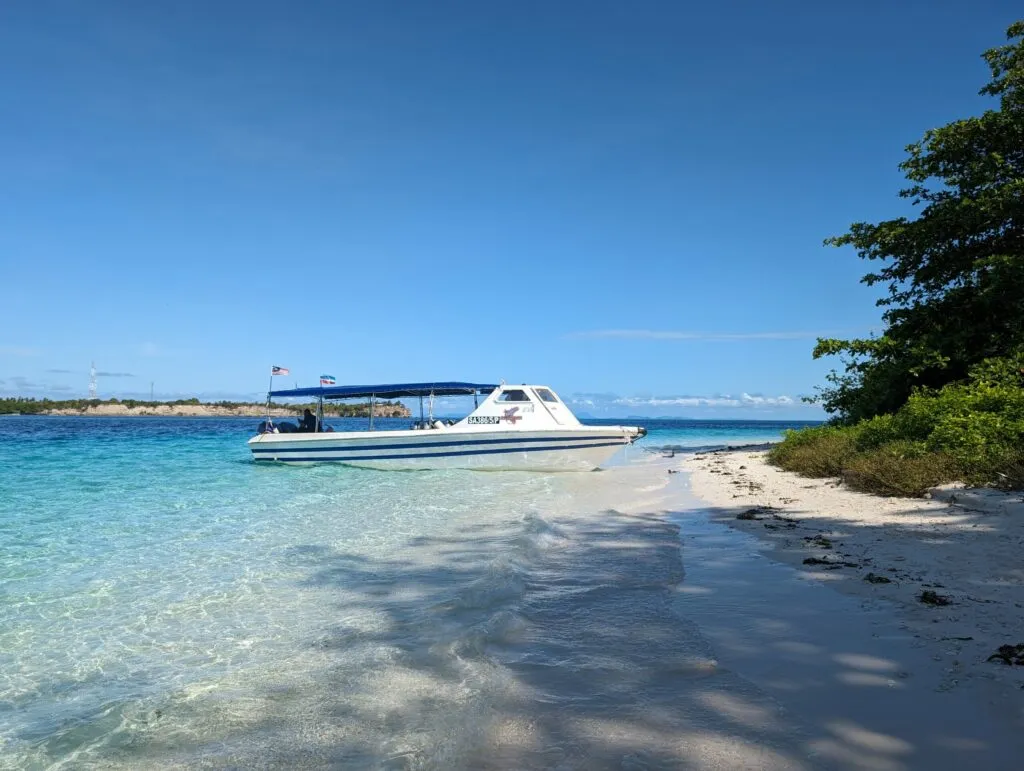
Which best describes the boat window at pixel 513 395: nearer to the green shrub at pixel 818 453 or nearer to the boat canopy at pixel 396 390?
the boat canopy at pixel 396 390

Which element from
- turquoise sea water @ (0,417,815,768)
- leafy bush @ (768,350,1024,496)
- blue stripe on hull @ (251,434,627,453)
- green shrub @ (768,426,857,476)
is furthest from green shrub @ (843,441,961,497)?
blue stripe on hull @ (251,434,627,453)

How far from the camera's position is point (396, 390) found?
2436 cm

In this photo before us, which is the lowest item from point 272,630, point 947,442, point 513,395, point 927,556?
point 272,630

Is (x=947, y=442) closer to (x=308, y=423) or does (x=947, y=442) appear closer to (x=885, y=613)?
(x=885, y=613)

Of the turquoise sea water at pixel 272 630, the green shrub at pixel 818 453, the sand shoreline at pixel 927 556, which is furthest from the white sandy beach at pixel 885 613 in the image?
the green shrub at pixel 818 453

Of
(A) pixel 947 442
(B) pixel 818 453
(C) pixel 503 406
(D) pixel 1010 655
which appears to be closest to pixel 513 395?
(C) pixel 503 406

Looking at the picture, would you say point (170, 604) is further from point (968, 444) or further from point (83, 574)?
point (968, 444)

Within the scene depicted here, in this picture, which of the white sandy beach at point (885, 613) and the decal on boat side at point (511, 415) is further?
the decal on boat side at point (511, 415)

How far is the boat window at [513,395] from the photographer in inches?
898

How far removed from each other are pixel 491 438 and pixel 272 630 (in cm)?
1638

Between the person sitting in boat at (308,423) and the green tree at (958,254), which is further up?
the green tree at (958,254)

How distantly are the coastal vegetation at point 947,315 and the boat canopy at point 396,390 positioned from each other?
36.2 ft

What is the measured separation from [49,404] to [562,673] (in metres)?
195

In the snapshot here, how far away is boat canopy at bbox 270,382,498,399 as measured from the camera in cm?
2380
